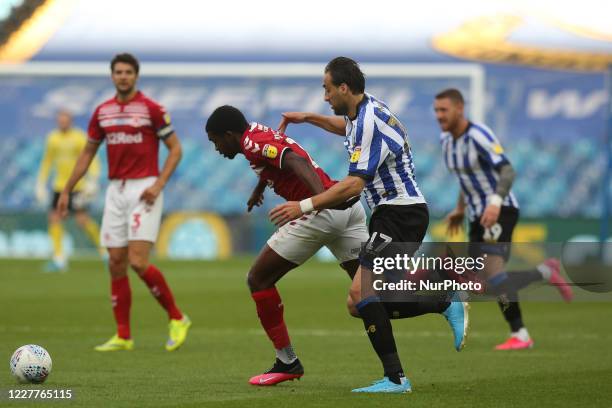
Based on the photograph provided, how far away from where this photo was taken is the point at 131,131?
430 inches

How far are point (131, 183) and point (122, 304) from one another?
1023 mm

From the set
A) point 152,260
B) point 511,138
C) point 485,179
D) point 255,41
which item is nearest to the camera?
point 485,179

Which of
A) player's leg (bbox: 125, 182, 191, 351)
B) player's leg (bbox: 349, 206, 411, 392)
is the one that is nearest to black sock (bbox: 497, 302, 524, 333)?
player's leg (bbox: 125, 182, 191, 351)

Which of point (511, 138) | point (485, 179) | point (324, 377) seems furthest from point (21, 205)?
point (324, 377)

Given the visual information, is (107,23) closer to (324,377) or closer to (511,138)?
(511,138)

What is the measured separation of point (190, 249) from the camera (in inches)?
1024

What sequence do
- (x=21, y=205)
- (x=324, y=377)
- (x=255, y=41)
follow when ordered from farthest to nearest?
(x=255, y=41) → (x=21, y=205) → (x=324, y=377)

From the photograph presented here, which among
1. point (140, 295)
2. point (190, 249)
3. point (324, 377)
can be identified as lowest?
point (190, 249)

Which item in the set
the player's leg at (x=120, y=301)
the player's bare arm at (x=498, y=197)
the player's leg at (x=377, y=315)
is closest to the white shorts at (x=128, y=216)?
the player's leg at (x=120, y=301)

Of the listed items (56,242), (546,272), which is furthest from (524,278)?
(56,242)

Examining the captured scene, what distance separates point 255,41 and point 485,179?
93.2 feet

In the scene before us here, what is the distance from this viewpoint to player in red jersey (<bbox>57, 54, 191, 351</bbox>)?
10.9 m

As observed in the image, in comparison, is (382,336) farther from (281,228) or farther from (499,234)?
(499,234)

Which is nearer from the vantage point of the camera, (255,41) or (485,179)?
(485,179)
